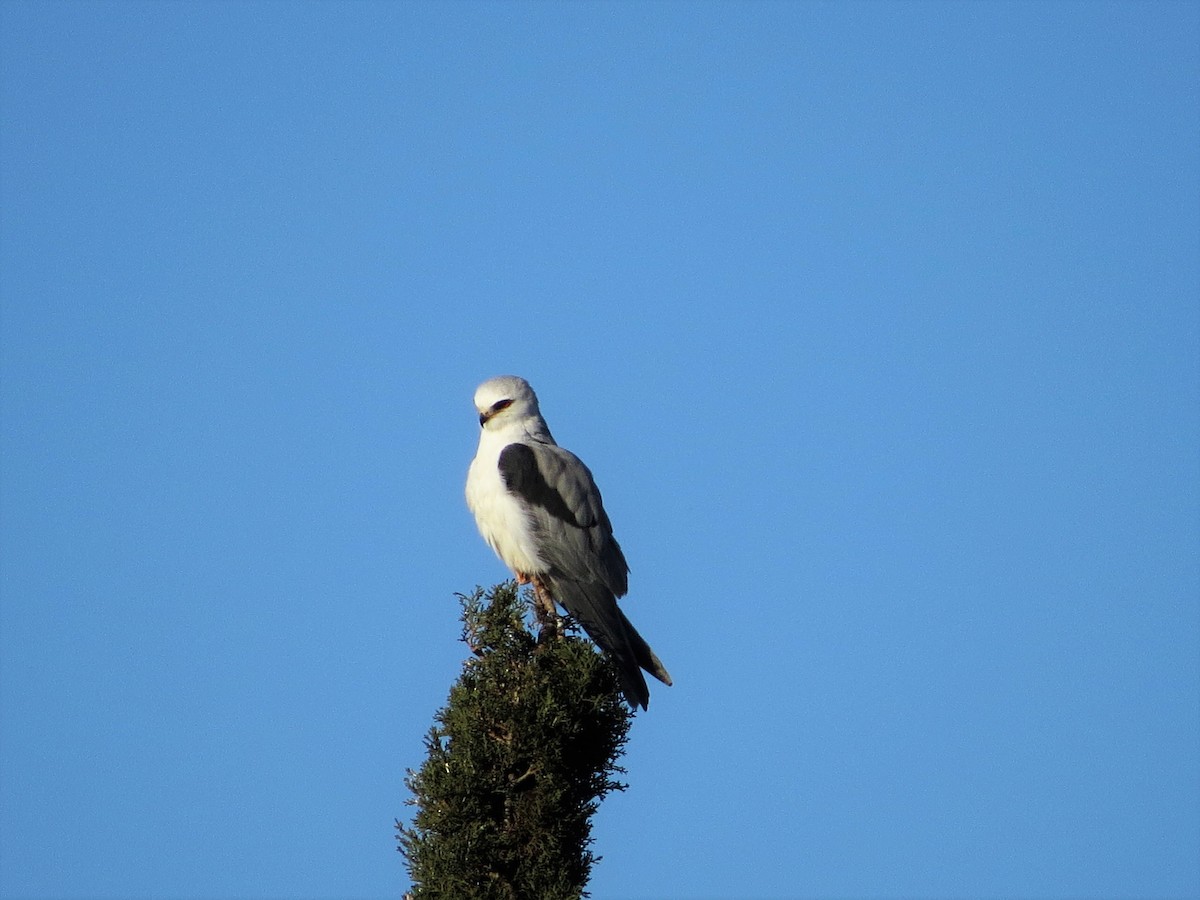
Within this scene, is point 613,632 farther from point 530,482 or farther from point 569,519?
point 530,482

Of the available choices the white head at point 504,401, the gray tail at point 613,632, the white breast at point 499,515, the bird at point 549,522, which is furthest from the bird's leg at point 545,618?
the white head at point 504,401

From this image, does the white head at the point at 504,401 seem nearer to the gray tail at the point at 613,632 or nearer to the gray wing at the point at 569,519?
the gray wing at the point at 569,519

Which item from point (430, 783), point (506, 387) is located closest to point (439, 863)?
point (430, 783)

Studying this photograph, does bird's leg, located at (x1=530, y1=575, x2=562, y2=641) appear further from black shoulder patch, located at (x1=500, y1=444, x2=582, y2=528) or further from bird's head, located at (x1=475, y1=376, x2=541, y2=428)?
bird's head, located at (x1=475, y1=376, x2=541, y2=428)

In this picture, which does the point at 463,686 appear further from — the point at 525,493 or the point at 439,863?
the point at 525,493

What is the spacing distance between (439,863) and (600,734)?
92 cm

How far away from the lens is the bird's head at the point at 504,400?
9398 millimetres

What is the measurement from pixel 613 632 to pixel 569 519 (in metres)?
1.12

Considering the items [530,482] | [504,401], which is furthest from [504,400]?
[530,482]

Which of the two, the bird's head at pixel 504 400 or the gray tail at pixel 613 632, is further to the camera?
the bird's head at pixel 504 400

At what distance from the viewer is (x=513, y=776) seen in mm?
6188

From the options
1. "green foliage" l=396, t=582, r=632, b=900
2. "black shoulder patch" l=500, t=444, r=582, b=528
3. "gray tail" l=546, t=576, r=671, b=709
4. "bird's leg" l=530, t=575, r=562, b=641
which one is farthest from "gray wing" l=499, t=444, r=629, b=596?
"green foliage" l=396, t=582, r=632, b=900

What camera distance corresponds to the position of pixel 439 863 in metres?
5.97

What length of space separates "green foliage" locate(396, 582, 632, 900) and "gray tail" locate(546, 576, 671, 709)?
44cm
